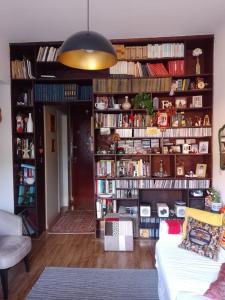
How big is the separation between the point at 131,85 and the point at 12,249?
2483mm

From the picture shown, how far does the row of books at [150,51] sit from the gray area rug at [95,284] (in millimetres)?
2731

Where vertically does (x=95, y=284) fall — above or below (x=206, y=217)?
below

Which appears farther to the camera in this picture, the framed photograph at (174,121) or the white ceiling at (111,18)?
the framed photograph at (174,121)

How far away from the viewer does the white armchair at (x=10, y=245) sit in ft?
7.63

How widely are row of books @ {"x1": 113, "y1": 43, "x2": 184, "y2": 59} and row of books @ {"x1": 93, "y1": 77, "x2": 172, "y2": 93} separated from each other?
1.05 ft

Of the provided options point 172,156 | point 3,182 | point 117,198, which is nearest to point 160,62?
point 172,156

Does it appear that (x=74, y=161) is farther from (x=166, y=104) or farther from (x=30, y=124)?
(x=166, y=104)

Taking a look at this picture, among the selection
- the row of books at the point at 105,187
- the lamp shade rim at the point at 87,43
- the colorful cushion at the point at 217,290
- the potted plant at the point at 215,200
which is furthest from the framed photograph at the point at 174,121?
the colorful cushion at the point at 217,290

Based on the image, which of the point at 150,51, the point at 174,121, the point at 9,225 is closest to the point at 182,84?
the point at 174,121

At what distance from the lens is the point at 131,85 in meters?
3.54

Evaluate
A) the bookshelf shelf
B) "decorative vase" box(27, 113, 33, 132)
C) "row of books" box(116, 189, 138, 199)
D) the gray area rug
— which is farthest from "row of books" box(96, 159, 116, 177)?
the gray area rug

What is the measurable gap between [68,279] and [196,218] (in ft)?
4.68

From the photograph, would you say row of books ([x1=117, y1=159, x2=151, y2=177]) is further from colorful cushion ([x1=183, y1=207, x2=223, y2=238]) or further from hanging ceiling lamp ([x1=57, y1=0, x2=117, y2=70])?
hanging ceiling lamp ([x1=57, y1=0, x2=117, y2=70])

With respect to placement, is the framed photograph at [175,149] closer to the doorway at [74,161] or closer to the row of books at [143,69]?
the row of books at [143,69]
